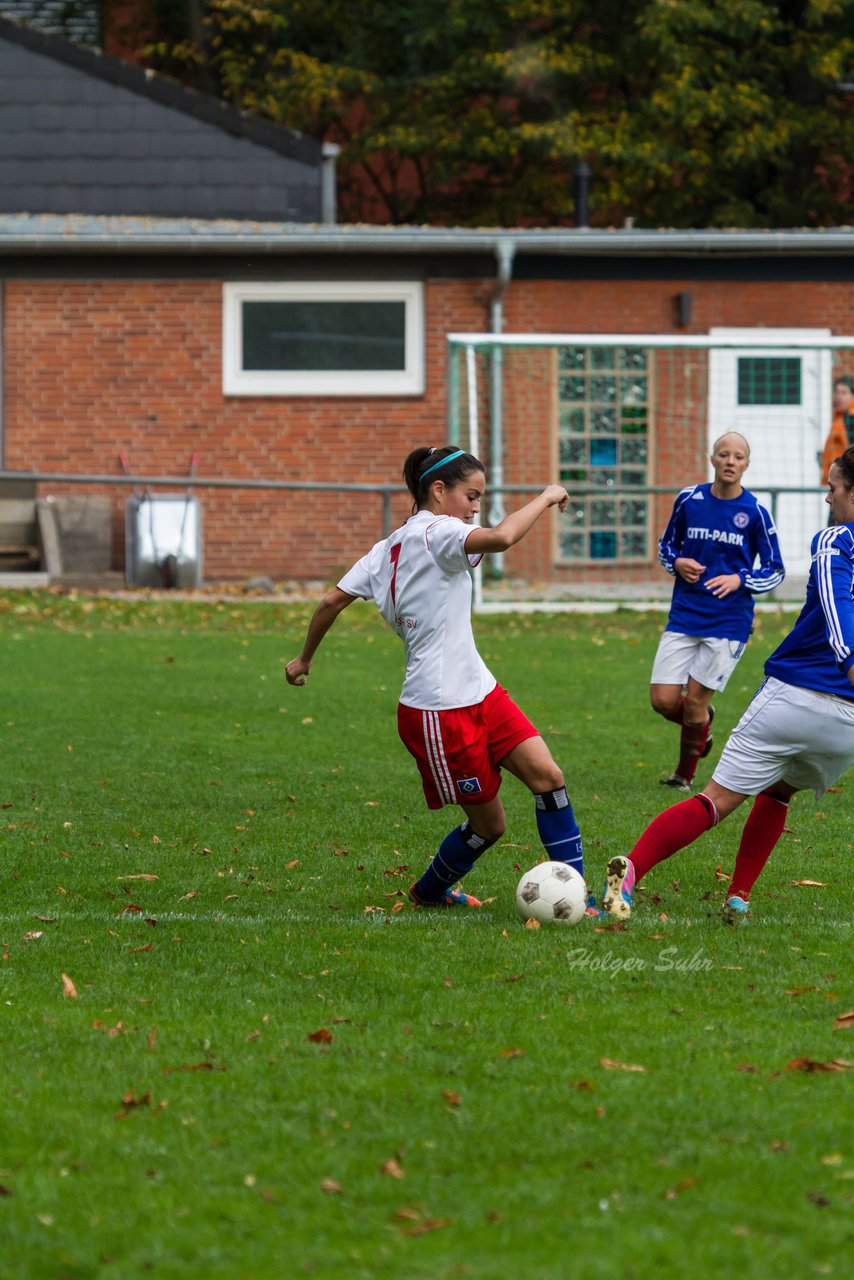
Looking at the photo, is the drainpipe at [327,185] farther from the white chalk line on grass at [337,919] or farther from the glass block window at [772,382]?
the white chalk line on grass at [337,919]

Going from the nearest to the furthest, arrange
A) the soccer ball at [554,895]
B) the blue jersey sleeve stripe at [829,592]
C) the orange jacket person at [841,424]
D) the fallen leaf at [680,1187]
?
the fallen leaf at [680,1187] < the blue jersey sleeve stripe at [829,592] < the soccer ball at [554,895] < the orange jacket person at [841,424]

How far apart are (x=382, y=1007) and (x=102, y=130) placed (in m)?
20.7

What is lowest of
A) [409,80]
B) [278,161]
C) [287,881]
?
[287,881]

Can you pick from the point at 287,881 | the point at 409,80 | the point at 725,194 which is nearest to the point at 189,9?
the point at 409,80

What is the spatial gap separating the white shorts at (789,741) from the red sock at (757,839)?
0.16 m

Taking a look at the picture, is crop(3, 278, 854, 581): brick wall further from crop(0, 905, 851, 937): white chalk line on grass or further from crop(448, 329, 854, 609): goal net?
crop(0, 905, 851, 937): white chalk line on grass

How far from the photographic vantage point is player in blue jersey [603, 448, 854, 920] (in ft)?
17.4

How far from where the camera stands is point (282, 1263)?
307 cm

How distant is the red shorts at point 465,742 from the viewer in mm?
5535

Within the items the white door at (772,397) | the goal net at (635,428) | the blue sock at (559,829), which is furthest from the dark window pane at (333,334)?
the blue sock at (559,829)

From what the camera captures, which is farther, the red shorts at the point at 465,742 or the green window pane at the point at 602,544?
the green window pane at the point at 602,544

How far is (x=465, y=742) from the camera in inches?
217

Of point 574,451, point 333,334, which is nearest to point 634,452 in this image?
point 574,451

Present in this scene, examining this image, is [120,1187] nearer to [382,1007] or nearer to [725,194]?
[382,1007]
